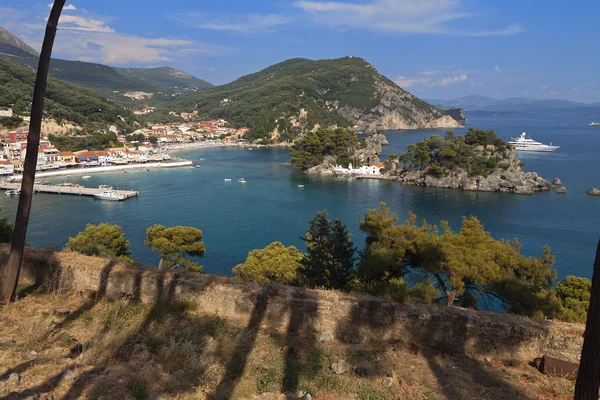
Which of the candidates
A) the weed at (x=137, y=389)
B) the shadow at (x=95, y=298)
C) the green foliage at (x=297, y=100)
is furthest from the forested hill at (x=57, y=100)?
the weed at (x=137, y=389)

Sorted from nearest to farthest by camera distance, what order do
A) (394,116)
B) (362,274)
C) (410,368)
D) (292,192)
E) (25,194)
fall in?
(410,368) → (25,194) → (362,274) → (292,192) → (394,116)

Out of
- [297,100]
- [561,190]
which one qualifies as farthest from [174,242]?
[297,100]

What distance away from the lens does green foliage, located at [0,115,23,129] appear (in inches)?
2589

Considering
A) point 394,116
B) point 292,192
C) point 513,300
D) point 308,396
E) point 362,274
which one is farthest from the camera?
point 394,116

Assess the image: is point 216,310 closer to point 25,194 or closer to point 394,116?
point 25,194

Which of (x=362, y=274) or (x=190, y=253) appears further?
(x=190, y=253)

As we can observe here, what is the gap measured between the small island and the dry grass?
44.4 meters

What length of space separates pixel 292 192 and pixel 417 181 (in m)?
16.6

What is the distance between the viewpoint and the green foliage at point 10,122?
2589 inches

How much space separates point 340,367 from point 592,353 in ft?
9.19

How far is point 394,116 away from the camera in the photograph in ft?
470

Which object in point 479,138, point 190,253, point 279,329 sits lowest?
point 190,253

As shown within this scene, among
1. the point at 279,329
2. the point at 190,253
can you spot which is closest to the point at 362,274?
the point at 279,329

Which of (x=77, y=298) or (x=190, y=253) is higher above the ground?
(x=77, y=298)
